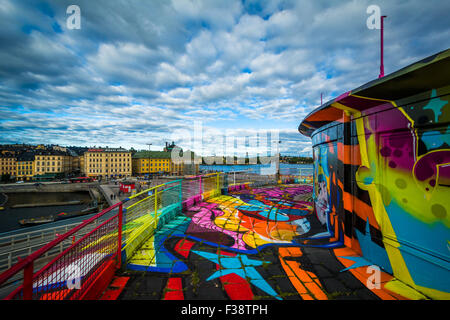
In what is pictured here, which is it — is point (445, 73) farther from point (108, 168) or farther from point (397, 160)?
point (108, 168)

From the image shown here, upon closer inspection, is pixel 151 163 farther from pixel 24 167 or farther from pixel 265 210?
pixel 265 210

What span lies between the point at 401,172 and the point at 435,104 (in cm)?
118

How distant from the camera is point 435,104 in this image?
8.97ft

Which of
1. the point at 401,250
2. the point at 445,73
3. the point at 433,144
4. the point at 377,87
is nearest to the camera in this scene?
the point at 445,73

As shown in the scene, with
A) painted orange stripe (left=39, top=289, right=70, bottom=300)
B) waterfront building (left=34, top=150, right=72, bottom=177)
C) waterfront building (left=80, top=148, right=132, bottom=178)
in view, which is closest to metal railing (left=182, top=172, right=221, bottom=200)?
painted orange stripe (left=39, top=289, right=70, bottom=300)

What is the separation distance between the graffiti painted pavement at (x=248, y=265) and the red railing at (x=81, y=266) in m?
0.44

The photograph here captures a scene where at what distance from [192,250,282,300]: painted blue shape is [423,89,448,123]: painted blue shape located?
3.66 m

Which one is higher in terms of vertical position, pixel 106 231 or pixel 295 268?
pixel 106 231

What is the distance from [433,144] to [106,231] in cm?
585

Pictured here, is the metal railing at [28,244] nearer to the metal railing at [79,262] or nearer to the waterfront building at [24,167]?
the metal railing at [79,262]

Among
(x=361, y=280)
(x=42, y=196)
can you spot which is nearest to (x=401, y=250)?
(x=361, y=280)

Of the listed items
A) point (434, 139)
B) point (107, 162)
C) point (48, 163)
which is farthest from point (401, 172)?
point (48, 163)

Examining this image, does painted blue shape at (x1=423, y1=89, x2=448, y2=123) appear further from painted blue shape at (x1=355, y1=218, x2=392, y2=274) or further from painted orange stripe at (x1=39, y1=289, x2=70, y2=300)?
painted orange stripe at (x1=39, y1=289, x2=70, y2=300)
